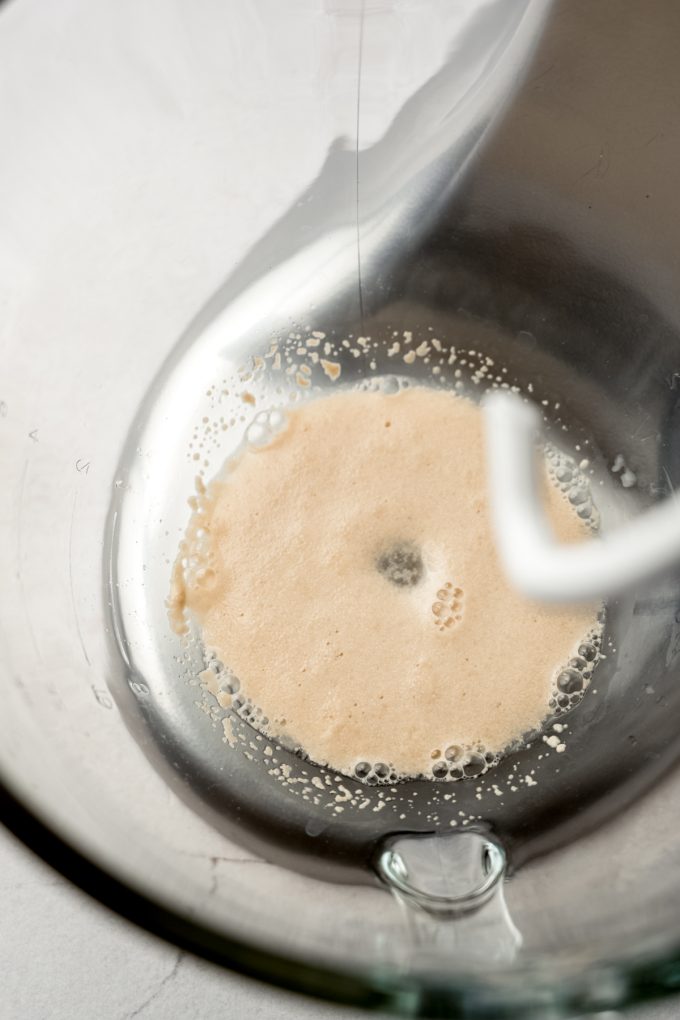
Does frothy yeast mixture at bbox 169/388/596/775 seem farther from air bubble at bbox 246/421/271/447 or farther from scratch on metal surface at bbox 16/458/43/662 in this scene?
scratch on metal surface at bbox 16/458/43/662

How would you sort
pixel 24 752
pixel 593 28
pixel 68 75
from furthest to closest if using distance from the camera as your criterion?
pixel 593 28, pixel 68 75, pixel 24 752

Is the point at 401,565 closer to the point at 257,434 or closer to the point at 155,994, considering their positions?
the point at 257,434

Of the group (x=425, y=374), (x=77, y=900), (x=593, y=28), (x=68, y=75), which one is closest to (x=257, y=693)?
(x=77, y=900)

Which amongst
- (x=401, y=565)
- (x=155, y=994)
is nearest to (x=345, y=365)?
(x=401, y=565)

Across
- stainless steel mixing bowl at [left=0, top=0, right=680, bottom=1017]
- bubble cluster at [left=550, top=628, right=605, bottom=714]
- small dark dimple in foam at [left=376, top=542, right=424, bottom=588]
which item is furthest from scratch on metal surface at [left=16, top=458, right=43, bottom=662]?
bubble cluster at [left=550, top=628, right=605, bottom=714]

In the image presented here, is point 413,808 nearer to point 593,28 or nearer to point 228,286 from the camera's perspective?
point 228,286

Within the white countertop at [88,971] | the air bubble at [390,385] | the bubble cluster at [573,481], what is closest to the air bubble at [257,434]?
the air bubble at [390,385]
